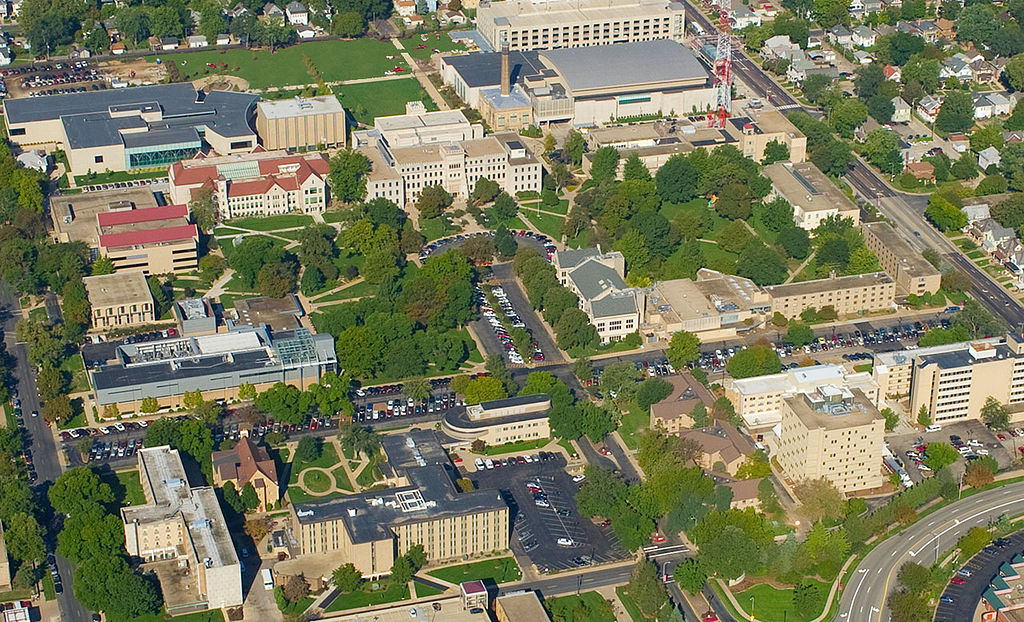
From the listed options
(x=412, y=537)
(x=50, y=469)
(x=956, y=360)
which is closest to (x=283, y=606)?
(x=412, y=537)

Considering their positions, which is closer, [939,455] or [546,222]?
[939,455]

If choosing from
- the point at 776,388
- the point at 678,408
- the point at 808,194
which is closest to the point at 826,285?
the point at 808,194

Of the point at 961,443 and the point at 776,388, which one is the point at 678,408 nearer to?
the point at 776,388

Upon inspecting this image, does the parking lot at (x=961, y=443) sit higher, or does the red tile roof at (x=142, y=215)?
the red tile roof at (x=142, y=215)

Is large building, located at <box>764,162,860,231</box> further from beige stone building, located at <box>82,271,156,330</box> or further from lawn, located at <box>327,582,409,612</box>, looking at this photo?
lawn, located at <box>327,582,409,612</box>

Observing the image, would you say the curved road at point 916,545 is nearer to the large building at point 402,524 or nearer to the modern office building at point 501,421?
the large building at point 402,524

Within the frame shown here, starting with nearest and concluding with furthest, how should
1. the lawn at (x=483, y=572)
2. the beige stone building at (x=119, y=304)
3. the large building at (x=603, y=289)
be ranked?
1. the lawn at (x=483, y=572)
2. the large building at (x=603, y=289)
3. the beige stone building at (x=119, y=304)

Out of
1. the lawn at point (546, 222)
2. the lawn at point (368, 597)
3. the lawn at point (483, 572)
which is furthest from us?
the lawn at point (546, 222)

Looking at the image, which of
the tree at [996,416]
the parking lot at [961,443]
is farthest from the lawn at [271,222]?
the tree at [996,416]
